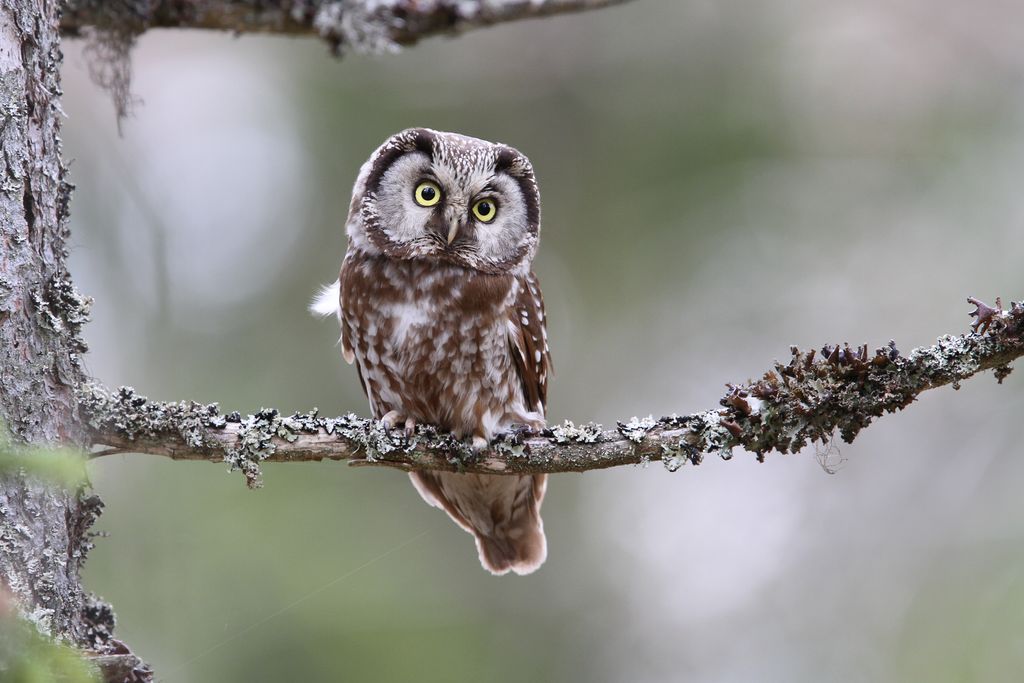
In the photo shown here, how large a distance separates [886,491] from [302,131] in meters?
4.83

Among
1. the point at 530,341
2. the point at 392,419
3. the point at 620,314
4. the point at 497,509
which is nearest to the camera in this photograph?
the point at 392,419

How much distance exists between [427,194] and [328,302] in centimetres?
65

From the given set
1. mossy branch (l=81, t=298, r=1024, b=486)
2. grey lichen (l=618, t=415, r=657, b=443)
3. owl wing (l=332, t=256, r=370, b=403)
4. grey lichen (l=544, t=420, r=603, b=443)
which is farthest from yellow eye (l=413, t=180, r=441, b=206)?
grey lichen (l=618, t=415, r=657, b=443)

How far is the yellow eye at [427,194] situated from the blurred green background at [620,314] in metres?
2.78

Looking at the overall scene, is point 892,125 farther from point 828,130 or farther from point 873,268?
point 873,268

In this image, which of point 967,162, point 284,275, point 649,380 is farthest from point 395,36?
point 967,162

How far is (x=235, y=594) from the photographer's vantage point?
5.61 m

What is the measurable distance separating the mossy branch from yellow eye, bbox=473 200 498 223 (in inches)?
39.1

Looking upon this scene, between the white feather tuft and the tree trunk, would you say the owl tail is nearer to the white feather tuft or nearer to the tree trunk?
the white feather tuft

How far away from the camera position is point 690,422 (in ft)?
8.43

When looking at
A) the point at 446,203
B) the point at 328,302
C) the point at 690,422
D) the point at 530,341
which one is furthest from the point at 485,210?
the point at 690,422

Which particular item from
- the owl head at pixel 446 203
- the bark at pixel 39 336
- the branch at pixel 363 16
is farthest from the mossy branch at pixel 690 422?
the branch at pixel 363 16

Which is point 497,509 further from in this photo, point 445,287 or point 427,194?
point 427,194

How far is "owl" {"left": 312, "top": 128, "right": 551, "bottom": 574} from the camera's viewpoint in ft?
11.2
